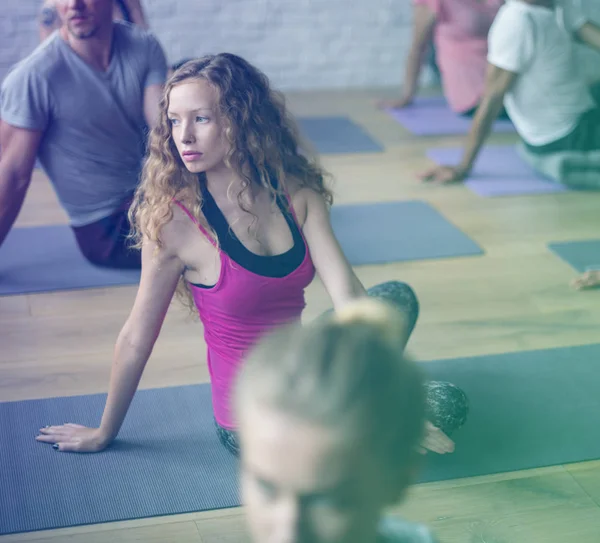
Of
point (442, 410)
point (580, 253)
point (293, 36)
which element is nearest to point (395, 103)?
point (293, 36)

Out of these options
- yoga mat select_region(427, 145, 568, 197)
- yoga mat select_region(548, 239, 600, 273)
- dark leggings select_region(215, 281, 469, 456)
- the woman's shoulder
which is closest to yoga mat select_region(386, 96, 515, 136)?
yoga mat select_region(427, 145, 568, 197)

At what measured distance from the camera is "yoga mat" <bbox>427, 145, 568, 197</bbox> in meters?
3.95

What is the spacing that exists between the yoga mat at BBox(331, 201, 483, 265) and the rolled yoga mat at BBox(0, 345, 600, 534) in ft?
2.72

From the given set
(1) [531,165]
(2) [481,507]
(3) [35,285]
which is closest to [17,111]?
(3) [35,285]

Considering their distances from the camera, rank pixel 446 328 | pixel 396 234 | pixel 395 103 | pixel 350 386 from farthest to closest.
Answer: pixel 395 103
pixel 396 234
pixel 446 328
pixel 350 386

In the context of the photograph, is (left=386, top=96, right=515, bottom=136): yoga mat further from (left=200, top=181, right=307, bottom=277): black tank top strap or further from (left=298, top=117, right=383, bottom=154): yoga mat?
(left=200, top=181, right=307, bottom=277): black tank top strap

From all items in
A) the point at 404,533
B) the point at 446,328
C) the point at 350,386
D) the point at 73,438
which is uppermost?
the point at 350,386

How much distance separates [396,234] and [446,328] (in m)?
0.81

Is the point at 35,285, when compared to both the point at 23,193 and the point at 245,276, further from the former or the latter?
the point at 245,276

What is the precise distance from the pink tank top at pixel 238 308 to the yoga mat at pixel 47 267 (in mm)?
1132

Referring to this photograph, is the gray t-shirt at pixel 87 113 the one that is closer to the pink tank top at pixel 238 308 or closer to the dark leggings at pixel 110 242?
the dark leggings at pixel 110 242

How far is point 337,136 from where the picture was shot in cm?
468

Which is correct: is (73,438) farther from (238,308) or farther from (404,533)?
(404,533)

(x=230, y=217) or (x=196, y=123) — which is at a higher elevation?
(x=196, y=123)
